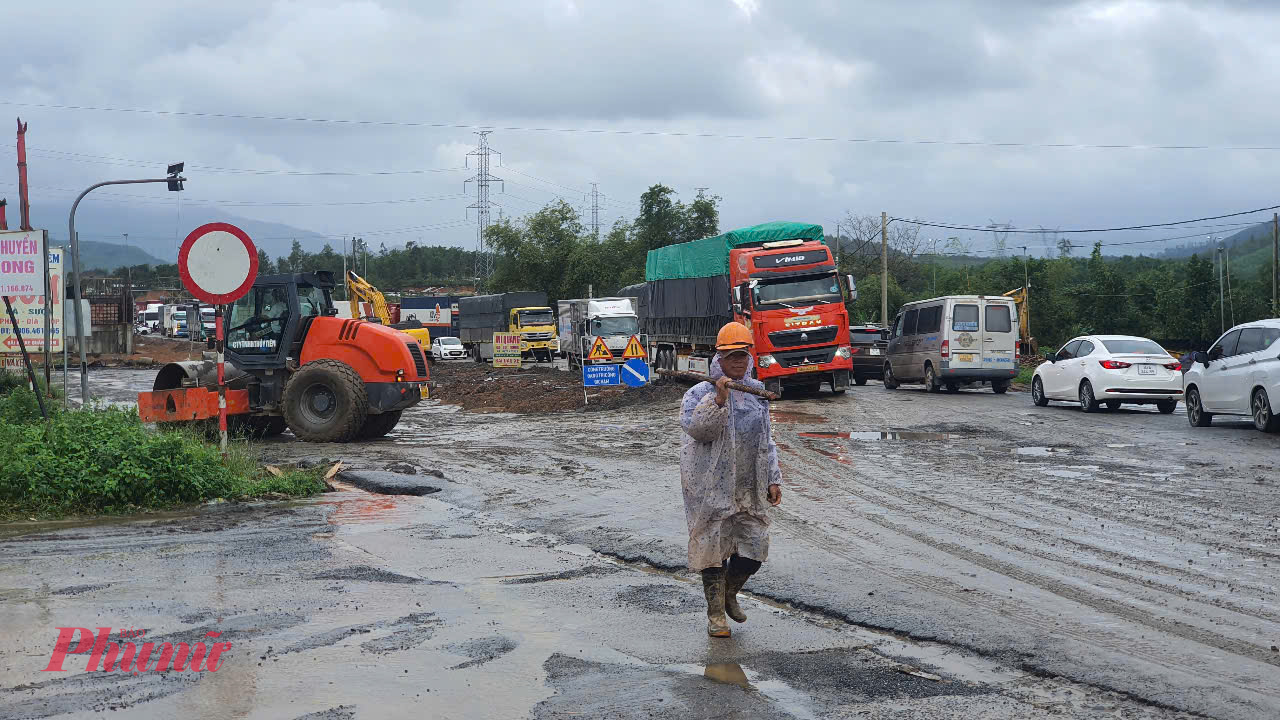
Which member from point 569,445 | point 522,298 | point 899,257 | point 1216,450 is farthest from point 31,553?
point 899,257

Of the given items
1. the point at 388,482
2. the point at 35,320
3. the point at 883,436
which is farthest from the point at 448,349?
the point at 388,482

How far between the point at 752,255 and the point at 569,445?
11.5 m

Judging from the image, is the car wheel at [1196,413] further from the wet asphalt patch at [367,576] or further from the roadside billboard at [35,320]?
the roadside billboard at [35,320]

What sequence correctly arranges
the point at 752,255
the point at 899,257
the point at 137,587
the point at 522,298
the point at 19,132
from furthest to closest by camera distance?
1. the point at 899,257
2. the point at 522,298
3. the point at 19,132
4. the point at 752,255
5. the point at 137,587

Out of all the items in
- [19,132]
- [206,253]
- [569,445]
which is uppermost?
[19,132]

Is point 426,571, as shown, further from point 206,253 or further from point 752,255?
point 752,255

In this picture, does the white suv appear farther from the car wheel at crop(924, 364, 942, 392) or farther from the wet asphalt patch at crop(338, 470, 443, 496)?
the wet asphalt patch at crop(338, 470, 443, 496)

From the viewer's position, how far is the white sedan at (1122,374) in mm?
22203

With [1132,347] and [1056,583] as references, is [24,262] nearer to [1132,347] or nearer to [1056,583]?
[1056,583]

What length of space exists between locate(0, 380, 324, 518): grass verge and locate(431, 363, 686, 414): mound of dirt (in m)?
14.4

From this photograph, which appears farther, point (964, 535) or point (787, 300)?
point (787, 300)

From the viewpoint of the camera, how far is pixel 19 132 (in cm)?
3591

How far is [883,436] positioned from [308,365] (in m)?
8.91

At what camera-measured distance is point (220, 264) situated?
12.3 meters
